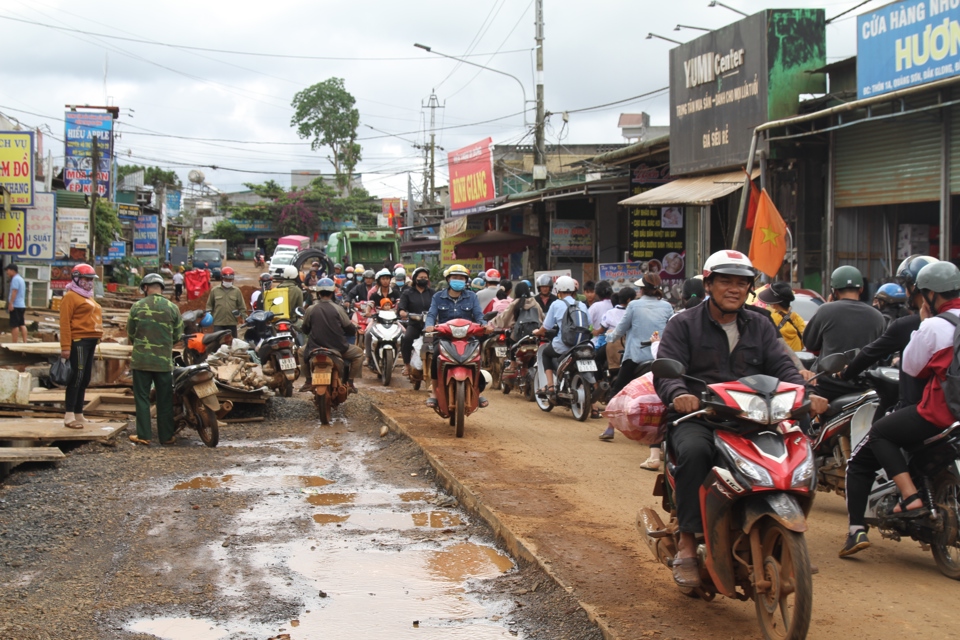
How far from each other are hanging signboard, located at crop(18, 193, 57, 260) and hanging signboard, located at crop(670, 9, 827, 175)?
1608 centimetres

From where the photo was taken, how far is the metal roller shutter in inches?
516

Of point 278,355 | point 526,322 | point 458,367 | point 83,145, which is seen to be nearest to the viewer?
point 458,367

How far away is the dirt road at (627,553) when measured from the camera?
455cm

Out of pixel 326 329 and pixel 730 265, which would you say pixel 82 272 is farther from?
pixel 730 265

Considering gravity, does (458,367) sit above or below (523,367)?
above

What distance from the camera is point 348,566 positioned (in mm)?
5914

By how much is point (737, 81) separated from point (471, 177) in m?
17.0

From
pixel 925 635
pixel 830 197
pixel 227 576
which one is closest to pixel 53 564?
pixel 227 576

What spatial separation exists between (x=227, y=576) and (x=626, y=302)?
261 inches

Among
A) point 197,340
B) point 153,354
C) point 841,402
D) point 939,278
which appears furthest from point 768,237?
point 939,278

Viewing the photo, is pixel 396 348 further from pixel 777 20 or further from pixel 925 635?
pixel 925 635

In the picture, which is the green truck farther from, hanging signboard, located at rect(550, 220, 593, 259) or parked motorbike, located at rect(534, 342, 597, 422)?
parked motorbike, located at rect(534, 342, 597, 422)

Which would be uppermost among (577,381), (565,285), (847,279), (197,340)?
(565,285)

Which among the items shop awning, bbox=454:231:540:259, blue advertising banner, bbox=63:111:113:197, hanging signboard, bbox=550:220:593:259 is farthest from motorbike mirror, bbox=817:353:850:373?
blue advertising banner, bbox=63:111:113:197
